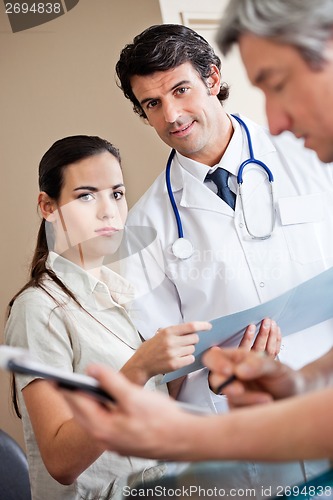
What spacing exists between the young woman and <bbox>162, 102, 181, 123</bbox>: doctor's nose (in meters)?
0.13

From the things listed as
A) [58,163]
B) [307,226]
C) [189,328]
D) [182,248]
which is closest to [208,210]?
[182,248]

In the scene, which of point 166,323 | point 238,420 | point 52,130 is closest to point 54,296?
point 166,323

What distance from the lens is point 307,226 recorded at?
4.92 ft

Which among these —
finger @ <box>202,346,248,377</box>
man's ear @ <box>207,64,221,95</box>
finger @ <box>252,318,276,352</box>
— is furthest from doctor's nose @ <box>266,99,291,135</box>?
man's ear @ <box>207,64,221,95</box>

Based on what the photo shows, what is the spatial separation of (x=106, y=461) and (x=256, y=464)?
394 mm

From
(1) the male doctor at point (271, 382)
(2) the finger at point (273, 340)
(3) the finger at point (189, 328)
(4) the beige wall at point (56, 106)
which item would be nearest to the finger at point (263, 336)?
(2) the finger at point (273, 340)

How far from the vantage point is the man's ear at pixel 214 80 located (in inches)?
64.4

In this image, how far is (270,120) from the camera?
2.75ft

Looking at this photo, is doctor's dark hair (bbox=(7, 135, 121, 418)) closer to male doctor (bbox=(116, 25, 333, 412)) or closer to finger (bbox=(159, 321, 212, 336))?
male doctor (bbox=(116, 25, 333, 412))

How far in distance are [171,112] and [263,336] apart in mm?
548

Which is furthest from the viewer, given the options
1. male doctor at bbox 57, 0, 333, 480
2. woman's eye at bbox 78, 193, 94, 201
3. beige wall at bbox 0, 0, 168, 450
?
beige wall at bbox 0, 0, 168, 450

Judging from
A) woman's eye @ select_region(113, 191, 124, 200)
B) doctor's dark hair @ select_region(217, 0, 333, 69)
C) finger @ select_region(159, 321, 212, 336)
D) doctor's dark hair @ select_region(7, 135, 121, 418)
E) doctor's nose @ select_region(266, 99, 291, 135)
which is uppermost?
doctor's dark hair @ select_region(217, 0, 333, 69)

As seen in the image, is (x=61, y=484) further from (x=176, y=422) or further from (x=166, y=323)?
(x=176, y=422)

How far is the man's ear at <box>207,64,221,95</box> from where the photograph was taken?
5.36ft
